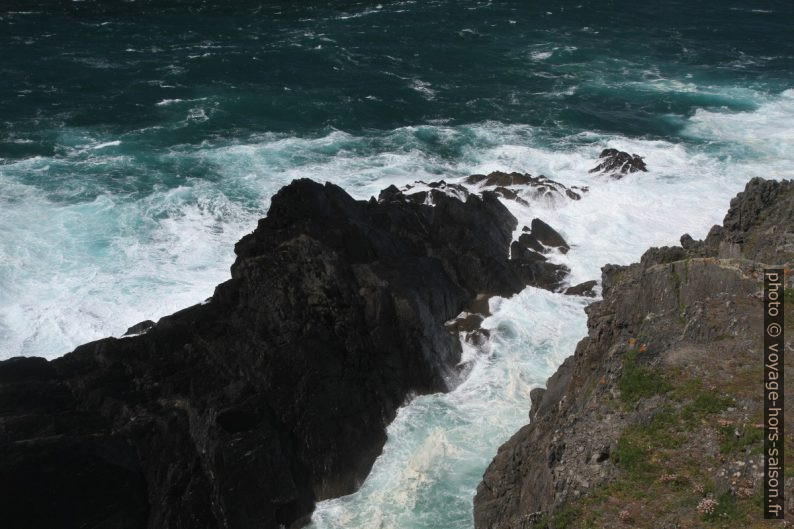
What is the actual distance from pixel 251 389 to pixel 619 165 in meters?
44.9

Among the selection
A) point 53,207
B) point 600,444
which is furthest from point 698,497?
point 53,207

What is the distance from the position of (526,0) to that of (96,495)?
10927 cm

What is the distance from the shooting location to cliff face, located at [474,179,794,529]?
2405 centimetres

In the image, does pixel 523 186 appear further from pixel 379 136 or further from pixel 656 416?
pixel 656 416

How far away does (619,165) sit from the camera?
69.4 m

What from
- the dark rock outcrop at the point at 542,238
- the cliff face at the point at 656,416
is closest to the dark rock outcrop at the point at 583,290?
the dark rock outcrop at the point at 542,238

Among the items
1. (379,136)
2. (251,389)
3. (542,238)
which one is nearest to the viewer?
(251,389)

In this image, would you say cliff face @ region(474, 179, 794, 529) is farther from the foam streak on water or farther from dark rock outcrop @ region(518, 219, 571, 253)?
dark rock outcrop @ region(518, 219, 571, 253)

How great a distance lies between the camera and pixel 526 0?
402 feet

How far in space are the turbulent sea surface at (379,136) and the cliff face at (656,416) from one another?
688 centimetres

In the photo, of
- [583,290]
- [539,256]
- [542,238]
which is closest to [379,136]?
Result: [542,238]

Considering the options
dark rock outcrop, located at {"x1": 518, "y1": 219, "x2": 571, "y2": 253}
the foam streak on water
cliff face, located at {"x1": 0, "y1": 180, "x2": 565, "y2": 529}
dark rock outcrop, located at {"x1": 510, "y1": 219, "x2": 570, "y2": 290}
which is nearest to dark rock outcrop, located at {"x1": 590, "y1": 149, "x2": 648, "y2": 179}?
the foam streak on water

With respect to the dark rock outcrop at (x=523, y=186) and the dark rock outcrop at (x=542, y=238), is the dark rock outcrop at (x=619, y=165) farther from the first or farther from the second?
the dark rock outcrop at (x=542, y=238)

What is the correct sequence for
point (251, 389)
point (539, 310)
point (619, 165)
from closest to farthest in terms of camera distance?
1. point (251, 389)
2. point (539, 310)
3. point (619, 165)
